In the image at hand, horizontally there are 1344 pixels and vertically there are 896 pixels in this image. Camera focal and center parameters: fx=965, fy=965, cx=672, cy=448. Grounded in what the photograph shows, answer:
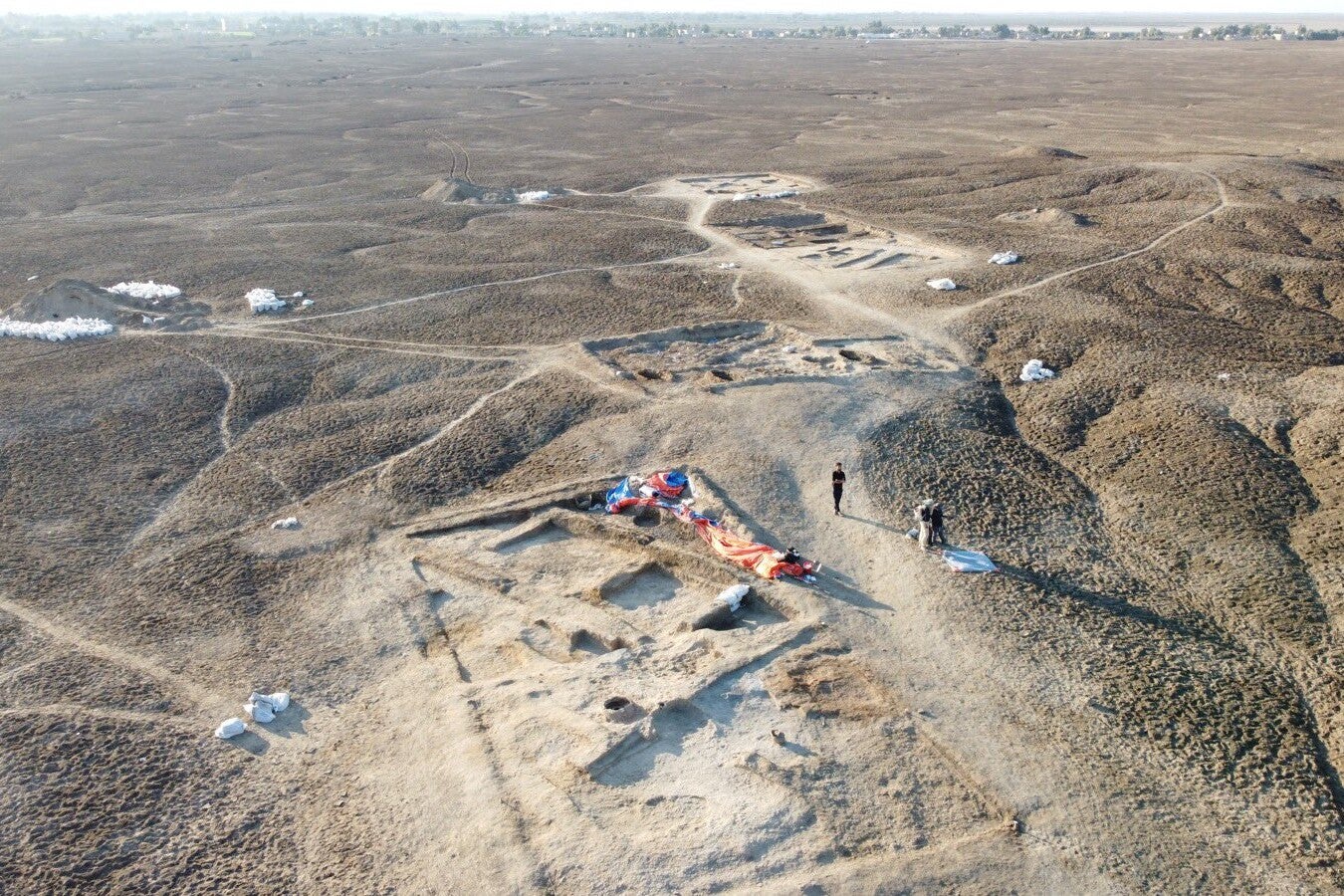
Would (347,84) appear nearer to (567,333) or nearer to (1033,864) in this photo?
(567,333)

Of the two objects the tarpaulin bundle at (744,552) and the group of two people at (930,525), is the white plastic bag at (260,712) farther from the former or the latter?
the group of two people at (930,525)

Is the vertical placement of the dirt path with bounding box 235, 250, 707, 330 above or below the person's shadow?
above

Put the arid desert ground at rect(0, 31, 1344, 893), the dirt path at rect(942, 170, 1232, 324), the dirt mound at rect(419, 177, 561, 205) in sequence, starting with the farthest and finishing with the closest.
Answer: the dirt mound at rect(419, 177, 561, 205) < the dirt path at rect(942, 170, 1232, 324) < the arid desert ground at rect(0, 31, 1344, 893)

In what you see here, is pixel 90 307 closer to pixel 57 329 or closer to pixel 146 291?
pixel 146 291

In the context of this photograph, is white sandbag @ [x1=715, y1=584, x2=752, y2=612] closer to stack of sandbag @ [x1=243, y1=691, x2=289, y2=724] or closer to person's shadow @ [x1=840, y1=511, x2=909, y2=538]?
person's shadow @ [x1=840, y1=511, x2=909, y2=538]

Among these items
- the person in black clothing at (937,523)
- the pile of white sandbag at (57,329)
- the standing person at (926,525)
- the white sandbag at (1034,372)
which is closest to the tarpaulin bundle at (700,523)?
the standing person at (926,525)

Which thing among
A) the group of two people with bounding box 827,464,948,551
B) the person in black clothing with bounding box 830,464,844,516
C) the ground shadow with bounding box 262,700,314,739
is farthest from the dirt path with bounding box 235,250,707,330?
the group of two people with bounding box 827,464,948,551

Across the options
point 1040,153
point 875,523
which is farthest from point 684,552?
point 1040,153
